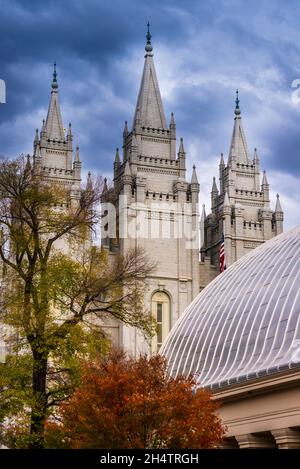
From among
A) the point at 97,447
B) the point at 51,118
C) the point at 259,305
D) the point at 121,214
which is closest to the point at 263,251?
the point at 259,305

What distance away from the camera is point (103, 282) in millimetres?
31734

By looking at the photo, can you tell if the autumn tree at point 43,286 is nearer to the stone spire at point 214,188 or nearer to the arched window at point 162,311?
the arched window at point 162,311

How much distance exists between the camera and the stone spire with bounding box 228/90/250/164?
3727 inches

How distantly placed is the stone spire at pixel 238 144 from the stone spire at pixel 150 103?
412 inches

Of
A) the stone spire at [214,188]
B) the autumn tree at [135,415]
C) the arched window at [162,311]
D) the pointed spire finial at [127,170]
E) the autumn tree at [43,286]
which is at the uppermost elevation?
the stone spire at [214,188]

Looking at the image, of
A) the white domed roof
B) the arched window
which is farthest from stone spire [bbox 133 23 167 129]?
the white domed roof

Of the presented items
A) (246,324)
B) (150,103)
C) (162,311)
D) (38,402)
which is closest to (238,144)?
(150,103)

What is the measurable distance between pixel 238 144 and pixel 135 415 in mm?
71902

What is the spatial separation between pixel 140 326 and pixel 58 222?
4.68 meters

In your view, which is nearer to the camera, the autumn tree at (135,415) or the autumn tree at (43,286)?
the autumn tree at (135,415)

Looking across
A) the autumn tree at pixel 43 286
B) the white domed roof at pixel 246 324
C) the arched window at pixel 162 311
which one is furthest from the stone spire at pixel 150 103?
the autumn tree at pixel 43 286

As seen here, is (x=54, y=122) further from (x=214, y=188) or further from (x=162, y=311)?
(x=162, y=311)

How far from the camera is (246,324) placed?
1363 inches

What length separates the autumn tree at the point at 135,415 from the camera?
1017 inches
